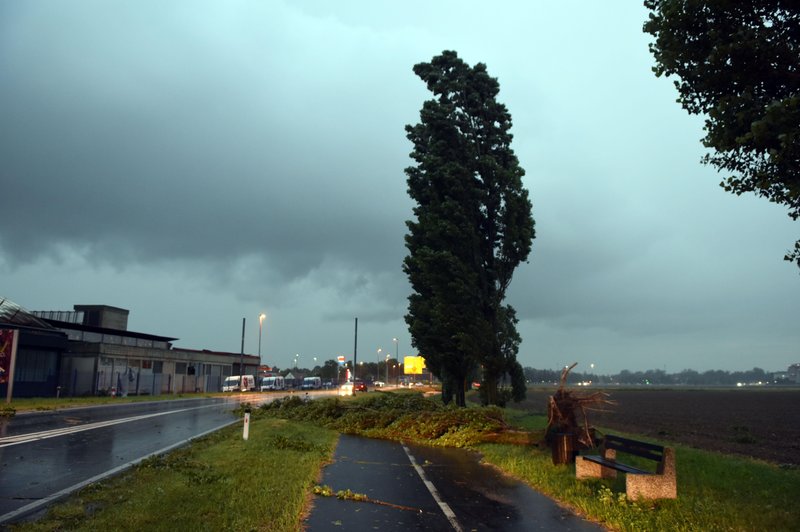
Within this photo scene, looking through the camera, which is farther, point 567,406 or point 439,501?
point 567,406

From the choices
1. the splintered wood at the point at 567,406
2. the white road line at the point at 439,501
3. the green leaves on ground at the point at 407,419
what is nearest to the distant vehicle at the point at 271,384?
the green leaves on ground at the point at 407,419

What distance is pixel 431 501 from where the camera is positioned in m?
9.72

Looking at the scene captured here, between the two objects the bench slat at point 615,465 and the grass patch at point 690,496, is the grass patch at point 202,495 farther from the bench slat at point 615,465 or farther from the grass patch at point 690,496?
the bench slat at point 615,465

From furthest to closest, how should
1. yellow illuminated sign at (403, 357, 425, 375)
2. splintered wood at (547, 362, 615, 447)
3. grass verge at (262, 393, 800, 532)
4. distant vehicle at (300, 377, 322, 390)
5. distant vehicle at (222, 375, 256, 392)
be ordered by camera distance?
1. yellow illuminated sign at (403, 357, 425, 375)
2. distant vehicle at (300, 377, 322, 390)
3. distant vehicle at (222, 375, 256, 392)
4. splintered wood at (547, 362, 615, 447)
5. grass verge at (262, 393, 800, 532)

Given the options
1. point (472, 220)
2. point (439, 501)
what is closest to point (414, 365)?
point (472, 220)

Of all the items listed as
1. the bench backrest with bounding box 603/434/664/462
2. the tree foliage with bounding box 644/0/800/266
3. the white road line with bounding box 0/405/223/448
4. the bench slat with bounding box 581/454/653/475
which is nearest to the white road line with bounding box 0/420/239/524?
the white road line with bounding box 0/405/223/448

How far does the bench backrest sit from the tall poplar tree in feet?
52.0

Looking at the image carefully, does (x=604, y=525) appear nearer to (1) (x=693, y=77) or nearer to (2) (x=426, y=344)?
(1) (x=693, y=77)

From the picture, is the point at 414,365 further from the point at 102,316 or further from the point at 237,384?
the point at 102,316

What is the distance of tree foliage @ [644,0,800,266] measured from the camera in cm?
862

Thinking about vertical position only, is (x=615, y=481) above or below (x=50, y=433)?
above

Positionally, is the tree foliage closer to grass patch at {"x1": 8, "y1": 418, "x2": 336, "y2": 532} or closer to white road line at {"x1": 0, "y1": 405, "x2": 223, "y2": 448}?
grass patch at {"x1": 8, "y1": 418, "x2": 336, "y2": 532}

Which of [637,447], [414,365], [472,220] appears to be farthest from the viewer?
[414,365]

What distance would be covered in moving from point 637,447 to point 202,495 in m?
7.26
